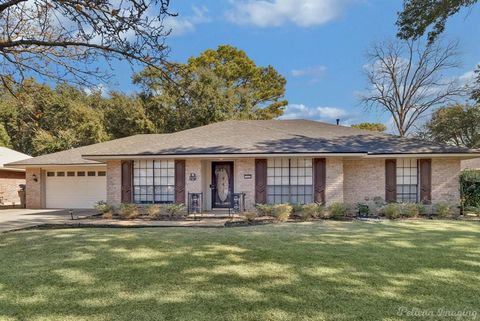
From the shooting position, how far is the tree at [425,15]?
11.6 meters

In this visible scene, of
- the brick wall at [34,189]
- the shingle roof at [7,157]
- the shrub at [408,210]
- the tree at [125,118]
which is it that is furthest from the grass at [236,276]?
the tree at [125,118]

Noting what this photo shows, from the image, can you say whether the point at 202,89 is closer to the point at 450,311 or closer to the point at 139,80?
the point at 139,80

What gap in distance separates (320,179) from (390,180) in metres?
2.97

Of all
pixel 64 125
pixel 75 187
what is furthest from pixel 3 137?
pixel 75 187

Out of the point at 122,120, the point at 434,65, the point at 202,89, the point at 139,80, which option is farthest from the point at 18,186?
the point at 434,65

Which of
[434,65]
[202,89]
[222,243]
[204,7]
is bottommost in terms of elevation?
[222,243]

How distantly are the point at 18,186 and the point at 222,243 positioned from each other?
65.2 feet

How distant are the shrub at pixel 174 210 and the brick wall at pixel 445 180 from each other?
1010 cm

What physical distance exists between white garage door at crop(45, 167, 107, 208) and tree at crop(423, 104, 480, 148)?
30229 millimetres

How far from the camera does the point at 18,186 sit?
22.4m

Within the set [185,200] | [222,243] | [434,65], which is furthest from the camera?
[434,65]

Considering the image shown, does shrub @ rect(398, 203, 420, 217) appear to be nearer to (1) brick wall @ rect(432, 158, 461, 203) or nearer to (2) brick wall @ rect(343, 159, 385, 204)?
(2) brick wall @ rect(343, 159, 385, 204)

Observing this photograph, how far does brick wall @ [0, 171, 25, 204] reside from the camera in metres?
21.0

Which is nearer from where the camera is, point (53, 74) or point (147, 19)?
point (147, 19)
